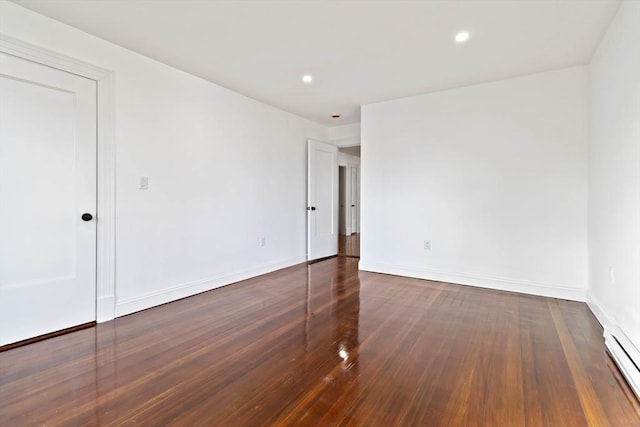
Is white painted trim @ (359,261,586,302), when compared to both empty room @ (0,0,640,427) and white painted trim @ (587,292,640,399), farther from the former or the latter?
white painted trim @ (587,292,640,399)

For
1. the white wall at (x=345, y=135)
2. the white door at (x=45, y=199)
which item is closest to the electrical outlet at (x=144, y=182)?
the white door at (x=45, y=199)

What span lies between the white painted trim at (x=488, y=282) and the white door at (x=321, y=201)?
1067 millimetres

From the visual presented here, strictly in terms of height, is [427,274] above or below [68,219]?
below

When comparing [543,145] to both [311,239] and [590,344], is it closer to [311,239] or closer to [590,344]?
[590,344]

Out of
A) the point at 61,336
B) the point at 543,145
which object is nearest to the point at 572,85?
the point at 543,145

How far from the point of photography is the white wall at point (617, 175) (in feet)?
6.45

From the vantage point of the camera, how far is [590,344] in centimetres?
226

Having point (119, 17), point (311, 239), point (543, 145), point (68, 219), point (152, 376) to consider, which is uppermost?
point (119, 17)

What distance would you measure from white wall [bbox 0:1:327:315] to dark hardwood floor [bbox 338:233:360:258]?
5.16ft

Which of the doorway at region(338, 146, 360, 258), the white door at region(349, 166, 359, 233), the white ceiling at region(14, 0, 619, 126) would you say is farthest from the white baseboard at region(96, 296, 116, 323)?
the white door at region(349, 166, 359, 233)

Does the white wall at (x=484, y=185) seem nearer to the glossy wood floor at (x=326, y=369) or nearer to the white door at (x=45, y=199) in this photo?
the glossy wood floor at (x=326, y=369)

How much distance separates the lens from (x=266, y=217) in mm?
4441

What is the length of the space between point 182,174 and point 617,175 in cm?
383

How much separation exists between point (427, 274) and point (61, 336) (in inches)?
151
